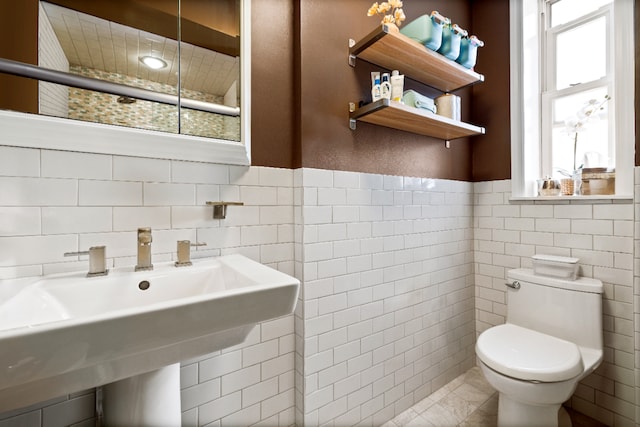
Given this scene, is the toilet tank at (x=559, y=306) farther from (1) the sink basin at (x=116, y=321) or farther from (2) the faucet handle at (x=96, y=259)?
(2) the faucet handle at (x=96, y=259)

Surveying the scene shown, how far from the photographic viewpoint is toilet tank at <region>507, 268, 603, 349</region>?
1.44 m

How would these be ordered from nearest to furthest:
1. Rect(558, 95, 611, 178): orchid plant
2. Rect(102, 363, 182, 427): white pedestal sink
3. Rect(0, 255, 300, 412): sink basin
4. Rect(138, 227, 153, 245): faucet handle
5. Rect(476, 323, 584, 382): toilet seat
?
1. Rect(0, 255, 300, 412): sink basin
2. Rect(102, 363, 182, 427): white pedestal sink
3. Rect(138, 227, 153, 245): faucet handle
4. Rect(476, 323, 584, 382): toilet seat
5. Rect(558, 95, 611, 178): orchid plant

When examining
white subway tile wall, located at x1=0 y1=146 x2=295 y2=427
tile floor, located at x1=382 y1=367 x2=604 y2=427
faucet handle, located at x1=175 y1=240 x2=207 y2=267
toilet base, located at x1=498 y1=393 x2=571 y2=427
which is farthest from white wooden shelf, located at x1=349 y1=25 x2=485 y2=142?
tile floor, located at x1=382 y1=367 x2=604 y2=427

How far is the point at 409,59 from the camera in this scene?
4.94 ft

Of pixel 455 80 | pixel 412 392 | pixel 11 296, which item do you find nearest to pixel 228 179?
pixel 11 296

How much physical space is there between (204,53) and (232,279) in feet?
3.04

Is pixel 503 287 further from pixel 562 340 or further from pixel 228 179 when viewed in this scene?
pixel 228 179

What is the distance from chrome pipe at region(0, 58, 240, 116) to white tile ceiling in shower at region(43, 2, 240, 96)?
0.16 feet

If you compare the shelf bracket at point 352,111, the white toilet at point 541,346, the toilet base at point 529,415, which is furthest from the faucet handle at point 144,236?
the toilet base at point 529,415

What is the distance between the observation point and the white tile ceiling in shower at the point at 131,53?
94 centimetres

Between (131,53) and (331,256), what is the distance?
3.67ft

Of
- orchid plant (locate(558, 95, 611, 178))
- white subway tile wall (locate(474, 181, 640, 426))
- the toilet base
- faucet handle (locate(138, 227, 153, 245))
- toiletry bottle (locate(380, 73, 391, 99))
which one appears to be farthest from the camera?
orchid plant (locate(558, 95, 611, 178))

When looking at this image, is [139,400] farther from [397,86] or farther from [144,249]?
[397,86]

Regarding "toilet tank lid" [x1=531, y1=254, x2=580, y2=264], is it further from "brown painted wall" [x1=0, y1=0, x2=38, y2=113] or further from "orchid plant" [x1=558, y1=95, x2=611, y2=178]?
"brown painted wall" [x1=0, y1=0, x2=38, y2=113]
